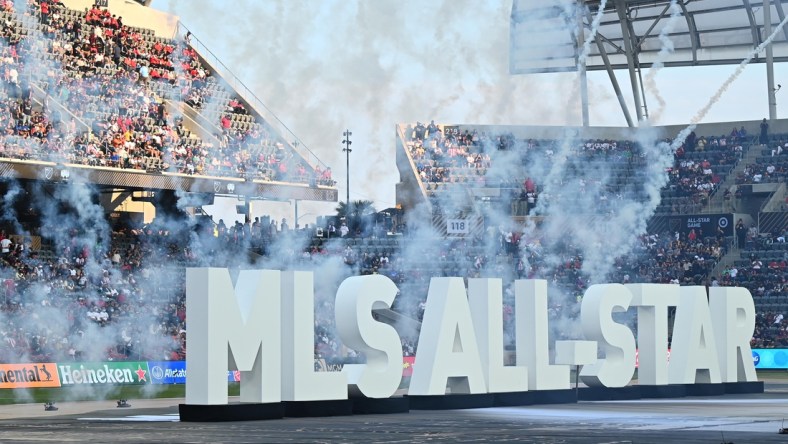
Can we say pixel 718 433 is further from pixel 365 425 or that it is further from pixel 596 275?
pixel 596 275

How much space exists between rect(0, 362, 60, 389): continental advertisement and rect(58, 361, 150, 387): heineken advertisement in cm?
24

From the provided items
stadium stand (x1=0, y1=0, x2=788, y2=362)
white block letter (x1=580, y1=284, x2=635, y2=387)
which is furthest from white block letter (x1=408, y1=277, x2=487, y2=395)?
stadium stand (x1=0, y1=0, x2=788, y2=362)

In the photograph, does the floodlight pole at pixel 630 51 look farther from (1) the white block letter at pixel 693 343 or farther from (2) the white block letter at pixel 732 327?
(1) the white block letter at pixel 693 343

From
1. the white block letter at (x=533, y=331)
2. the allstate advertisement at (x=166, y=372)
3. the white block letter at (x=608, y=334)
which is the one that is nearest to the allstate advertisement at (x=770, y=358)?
the white block letter at (x=608, y=334)

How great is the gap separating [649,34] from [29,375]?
38.0m

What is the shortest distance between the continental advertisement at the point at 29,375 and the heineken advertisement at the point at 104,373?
244 mm

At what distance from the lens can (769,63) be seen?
62188 mm

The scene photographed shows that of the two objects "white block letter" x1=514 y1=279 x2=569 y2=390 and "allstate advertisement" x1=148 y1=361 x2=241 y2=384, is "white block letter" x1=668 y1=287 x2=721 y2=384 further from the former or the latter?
"allstate advertisement" x1=148 y1=361 x2=241 y2=384

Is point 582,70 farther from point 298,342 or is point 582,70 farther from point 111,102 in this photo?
point 298,342

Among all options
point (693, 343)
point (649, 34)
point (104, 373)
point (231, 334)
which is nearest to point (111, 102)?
point (104, 373)

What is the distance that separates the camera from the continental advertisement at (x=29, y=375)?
39.1 metres

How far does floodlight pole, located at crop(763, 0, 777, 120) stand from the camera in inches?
2391

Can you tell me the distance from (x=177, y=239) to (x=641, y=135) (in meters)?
25.4

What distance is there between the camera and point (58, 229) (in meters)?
47.5
